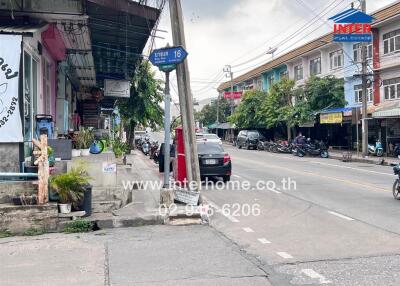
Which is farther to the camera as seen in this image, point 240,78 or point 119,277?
point 240,78

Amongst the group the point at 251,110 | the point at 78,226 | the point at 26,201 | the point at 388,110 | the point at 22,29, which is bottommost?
the point at 78,226

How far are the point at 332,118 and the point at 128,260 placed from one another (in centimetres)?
2749

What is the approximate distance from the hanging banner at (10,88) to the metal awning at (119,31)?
2.14 m

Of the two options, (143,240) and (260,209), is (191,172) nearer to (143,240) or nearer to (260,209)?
(260,209)

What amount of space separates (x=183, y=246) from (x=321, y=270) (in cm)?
226

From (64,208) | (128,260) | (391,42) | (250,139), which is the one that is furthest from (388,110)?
(128,260)

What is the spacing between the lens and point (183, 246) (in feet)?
24.1

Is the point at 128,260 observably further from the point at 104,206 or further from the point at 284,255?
the point at 104,206

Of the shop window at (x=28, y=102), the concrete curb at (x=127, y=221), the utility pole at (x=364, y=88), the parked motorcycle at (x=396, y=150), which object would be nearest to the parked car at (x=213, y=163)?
the shop window at (x=28, y=102)

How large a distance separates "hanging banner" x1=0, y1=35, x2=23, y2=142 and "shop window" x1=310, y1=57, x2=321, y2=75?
35098 mm

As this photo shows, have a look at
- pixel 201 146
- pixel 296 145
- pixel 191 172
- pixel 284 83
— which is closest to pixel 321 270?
pixel 191 172

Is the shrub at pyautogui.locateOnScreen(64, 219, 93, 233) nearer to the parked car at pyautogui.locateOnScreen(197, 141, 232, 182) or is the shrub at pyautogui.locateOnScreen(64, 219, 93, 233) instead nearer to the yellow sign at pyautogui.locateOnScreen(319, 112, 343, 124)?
the parked car at pyautogui.locateOnScreen(197, 141, 232, 182)

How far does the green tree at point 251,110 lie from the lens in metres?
47.0

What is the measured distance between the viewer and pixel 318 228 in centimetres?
888
